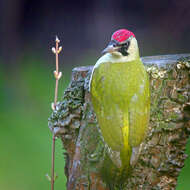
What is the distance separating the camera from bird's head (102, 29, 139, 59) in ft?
1.79

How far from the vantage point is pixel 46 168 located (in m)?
1.09

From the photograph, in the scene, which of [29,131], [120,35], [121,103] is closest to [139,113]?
[121,103]

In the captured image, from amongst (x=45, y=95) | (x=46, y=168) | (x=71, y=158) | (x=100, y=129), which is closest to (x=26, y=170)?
(x=46, y=168)

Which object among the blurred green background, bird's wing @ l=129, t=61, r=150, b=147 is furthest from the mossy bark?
the blurred green background

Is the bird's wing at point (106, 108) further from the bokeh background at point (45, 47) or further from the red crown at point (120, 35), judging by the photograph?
the bokeh background at point (45, 47)

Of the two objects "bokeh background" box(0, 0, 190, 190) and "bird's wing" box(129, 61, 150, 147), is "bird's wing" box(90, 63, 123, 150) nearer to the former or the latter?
"bird's wing" box(129, 61, 150, 147)

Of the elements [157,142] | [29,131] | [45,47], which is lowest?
[29,131]

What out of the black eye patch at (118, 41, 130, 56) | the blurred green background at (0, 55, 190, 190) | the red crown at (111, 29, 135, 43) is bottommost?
the blurred green background at (0, 55, 190, 190)

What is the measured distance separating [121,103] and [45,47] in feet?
2.75

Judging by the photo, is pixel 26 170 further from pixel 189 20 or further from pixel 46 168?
pixel 189 20

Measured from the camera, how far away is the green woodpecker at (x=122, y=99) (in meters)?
0.53

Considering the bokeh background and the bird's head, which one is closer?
the bird's head

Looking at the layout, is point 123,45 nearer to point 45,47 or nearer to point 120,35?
point 120,35

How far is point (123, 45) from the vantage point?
57 cm
